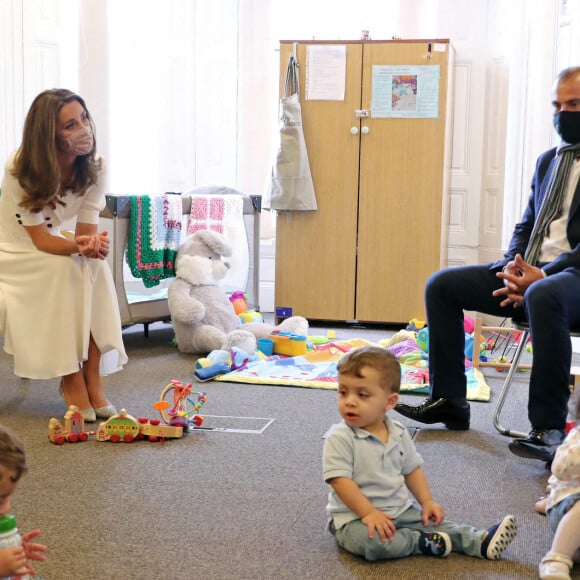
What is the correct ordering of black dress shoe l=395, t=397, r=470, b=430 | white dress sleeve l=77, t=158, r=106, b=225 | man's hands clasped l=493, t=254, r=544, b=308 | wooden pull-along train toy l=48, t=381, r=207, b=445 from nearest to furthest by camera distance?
man's hands clasped l=493, t=254, r=544, b=308 → wooden pull-along train toy l=48, t=381, r=207, b=445 → black dress shoe l=395, t=397, r=470, b=430 → white dress sleeve l=77, t=158, r=106, b=225

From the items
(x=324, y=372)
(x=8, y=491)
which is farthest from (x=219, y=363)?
(x=8, y=491)

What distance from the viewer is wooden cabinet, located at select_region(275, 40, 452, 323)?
15.3 feet

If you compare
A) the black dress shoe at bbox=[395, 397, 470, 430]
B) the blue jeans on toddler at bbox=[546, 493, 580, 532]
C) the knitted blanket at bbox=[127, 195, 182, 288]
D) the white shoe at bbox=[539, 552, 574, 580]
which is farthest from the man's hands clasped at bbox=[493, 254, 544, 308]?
the knitted blanket at bbox=[127, 195, 182, 288]

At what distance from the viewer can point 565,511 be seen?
1.68 m

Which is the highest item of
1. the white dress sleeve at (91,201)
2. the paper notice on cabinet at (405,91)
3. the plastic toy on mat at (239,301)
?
the paper notice on cabinet at (405,91)

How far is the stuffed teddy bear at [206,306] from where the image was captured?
3.83 metres

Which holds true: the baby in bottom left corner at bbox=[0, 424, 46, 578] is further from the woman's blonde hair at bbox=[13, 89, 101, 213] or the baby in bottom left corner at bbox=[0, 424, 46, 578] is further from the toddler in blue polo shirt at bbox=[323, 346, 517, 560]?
the woman's blonde hair at bbox=[13, 89, 101, 213]

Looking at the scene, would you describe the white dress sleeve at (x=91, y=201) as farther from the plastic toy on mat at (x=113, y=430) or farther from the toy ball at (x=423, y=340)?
the toy ball at (x=423, y=340)

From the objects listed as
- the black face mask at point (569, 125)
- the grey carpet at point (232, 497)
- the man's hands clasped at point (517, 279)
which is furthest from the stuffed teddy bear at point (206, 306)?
the black face mask at point (569, 125)

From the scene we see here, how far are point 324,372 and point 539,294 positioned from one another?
1413 mm

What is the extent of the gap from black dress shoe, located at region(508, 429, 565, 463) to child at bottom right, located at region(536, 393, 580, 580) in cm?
42

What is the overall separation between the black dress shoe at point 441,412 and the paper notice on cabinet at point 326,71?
8.06 ft

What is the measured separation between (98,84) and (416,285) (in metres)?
2.05

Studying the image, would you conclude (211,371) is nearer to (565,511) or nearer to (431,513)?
(431,513)
